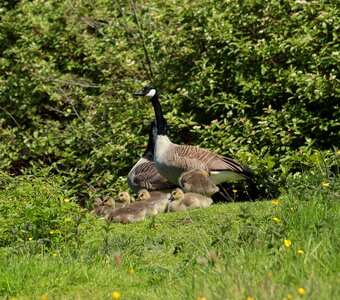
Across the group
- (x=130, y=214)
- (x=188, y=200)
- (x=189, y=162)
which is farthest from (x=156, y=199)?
(x=130, y=214)

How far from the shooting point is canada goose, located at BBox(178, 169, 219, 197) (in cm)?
1203

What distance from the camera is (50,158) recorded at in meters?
16.5

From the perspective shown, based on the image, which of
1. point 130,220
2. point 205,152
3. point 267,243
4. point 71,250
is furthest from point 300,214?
point 205,152

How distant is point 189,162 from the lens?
495 inches

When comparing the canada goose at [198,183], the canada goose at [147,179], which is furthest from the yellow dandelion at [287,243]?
the canada goose at [147,179]

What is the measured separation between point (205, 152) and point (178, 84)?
9.65ft

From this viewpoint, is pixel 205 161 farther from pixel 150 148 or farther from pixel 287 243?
pixel 287 243

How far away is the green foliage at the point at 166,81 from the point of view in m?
13.3

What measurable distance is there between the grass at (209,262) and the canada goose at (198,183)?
8.09 ft

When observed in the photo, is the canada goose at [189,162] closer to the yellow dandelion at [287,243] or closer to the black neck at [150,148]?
the black neck at [150,148]

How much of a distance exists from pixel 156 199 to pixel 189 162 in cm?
95

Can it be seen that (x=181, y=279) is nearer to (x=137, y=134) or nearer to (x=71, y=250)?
(x=71, y=250)

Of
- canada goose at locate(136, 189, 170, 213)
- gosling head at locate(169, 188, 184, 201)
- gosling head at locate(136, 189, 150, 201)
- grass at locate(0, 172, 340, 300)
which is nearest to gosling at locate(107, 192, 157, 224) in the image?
canada goose at locate(136, 189, 170, 213)

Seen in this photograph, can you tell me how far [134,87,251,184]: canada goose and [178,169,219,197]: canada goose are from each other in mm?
132
